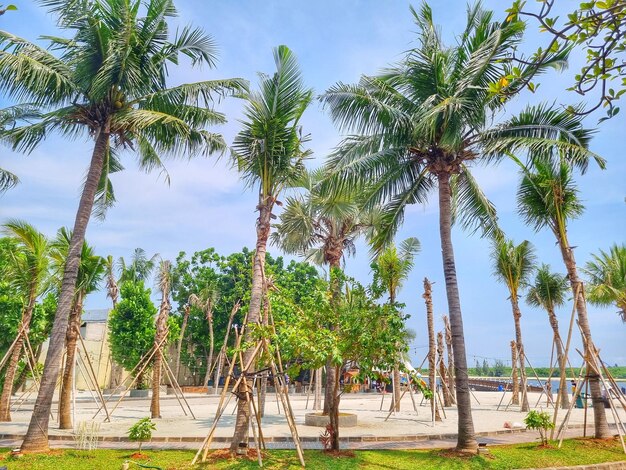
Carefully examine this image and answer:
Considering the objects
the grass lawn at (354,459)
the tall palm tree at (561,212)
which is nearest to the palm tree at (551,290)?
the tall palm tree at (561,212)

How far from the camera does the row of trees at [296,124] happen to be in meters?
10.5

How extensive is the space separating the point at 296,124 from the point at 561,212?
840 centimetres

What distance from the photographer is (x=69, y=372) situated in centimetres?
1416

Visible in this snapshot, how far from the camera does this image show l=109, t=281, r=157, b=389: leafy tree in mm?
29078

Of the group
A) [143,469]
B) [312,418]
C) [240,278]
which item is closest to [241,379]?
[143,469]

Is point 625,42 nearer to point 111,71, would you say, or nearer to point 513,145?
point 513,145

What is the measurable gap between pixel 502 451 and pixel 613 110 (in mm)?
9175

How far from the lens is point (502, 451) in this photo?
1060 cm

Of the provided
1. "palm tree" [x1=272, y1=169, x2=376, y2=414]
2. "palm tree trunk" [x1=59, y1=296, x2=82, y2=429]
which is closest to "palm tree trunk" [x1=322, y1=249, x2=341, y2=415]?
"palm tree" [x1=272, y1=169, x2=376, y2=414]

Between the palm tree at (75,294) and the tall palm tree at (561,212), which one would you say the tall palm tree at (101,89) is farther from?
the tall palm tree at (561,212)

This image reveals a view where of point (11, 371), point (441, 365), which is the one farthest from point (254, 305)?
point (441, 365)

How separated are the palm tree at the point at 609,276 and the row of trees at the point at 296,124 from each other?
41.1 ft

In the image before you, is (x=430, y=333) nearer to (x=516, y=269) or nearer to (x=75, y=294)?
(x=516, y=269)

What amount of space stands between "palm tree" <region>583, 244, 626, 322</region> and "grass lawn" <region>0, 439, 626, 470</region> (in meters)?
14.7
